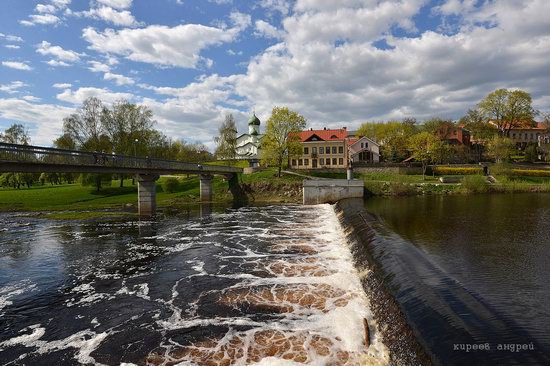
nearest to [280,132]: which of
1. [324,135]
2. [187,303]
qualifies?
[324,135]

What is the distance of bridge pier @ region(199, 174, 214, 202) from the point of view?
5934 centimetres

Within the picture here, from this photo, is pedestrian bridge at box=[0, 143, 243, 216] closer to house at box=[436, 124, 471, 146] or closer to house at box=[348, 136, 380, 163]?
house at box=[348, 136, 380, 163]

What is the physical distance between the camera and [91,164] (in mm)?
34406

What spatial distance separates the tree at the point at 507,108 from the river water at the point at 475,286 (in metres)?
69.7

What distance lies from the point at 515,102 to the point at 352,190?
193 ft

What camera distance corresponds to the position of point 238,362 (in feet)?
31.0

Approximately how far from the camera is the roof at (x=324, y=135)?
89375 mm

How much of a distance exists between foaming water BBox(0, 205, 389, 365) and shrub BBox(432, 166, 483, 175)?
55587 millimetres

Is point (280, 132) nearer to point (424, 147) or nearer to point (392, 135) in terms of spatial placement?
point (424, 147)

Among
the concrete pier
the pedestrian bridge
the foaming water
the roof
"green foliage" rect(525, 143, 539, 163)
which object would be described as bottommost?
the foaming water

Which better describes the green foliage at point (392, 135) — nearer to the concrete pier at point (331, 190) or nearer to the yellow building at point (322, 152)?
the yellow building at point (322, 152)

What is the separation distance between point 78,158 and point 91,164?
1369 mm

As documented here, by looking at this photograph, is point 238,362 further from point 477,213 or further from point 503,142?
point 503,142

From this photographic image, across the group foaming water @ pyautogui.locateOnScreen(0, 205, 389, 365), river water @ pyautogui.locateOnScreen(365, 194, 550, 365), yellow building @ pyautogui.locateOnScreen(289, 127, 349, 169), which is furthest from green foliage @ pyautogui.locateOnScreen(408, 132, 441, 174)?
foaming water @ pyautogui.locateOnScreen(0, 205, 389, 365)
